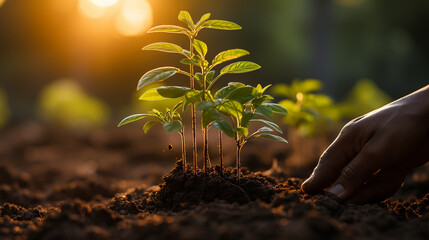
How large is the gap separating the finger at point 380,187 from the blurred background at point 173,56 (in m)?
6.94

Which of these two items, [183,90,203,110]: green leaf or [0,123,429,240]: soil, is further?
[183,90,203,110]: green leaf

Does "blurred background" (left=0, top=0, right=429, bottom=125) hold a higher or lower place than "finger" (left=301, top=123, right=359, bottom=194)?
higher

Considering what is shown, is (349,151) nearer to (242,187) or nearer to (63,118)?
(242,187)

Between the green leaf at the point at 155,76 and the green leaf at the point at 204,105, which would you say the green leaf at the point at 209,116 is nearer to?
the green leaf at the point at 204,105

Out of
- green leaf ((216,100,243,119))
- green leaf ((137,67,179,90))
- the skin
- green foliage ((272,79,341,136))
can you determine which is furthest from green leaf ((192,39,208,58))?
green foliage ((272,79,341,136))

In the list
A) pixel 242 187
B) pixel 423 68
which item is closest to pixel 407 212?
pixel 242 187

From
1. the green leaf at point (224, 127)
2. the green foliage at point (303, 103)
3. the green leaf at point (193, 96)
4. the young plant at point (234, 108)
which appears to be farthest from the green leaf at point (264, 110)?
the green foliage at point (303, 103)

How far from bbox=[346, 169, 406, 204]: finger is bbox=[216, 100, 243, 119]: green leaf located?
0.81 meters

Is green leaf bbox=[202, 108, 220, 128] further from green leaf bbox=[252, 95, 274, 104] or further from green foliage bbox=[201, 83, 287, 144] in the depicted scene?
green leaf bbox=[252, 95, 274, 104]

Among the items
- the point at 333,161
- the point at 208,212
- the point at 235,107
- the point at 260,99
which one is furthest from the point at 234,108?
the point at 333,161

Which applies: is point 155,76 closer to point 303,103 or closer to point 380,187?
point 380,187

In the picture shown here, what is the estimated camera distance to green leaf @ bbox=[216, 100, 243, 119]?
1.71 meters

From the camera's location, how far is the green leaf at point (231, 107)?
1.71 metres

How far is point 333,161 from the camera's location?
6.59ft
